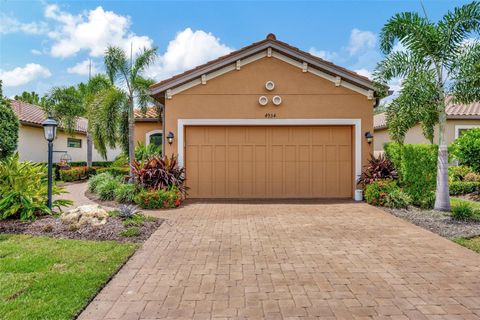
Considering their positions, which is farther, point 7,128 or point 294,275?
point 7,128

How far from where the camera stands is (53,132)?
7.92m

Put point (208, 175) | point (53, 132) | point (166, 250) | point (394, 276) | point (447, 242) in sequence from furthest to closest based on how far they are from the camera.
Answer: point (208, 175), point (53, 132), point (447, 242), point (166, 250), point (394, 276)

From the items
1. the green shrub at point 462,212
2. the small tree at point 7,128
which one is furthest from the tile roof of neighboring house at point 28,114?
the green shrub at point 462,212

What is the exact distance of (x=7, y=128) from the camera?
31.3ft

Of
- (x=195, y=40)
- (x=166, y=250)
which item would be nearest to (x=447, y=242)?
(x=166, y=250)

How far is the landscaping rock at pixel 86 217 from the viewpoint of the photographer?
6.86 metres

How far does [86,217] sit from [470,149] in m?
11.3

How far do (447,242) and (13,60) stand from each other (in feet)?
42.7

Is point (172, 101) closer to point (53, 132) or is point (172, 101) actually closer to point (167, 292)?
point (53, 132)

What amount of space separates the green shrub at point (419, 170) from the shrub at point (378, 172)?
0.63 m

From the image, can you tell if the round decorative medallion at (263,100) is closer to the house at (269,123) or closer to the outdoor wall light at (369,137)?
the house at (269,123)

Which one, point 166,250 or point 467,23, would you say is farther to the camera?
point 467,23

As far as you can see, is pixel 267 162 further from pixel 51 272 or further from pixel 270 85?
pixel 51 272

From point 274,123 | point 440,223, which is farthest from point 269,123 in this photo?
point 440,223
